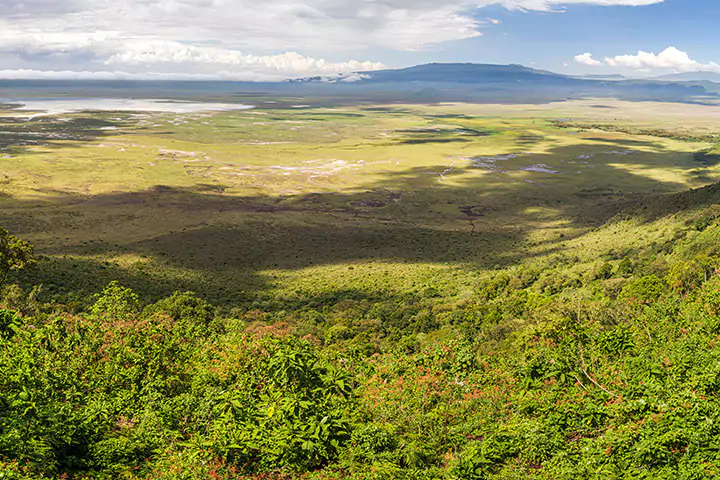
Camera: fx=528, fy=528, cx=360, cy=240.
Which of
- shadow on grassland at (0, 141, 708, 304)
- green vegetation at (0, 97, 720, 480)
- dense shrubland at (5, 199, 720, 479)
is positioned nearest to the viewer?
dense shrubland at (5, 199, 720, 479)

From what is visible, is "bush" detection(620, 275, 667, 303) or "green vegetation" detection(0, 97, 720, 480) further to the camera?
"bush" detection(620, 275, 667, 303)

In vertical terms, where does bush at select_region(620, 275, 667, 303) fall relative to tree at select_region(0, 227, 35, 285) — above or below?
below

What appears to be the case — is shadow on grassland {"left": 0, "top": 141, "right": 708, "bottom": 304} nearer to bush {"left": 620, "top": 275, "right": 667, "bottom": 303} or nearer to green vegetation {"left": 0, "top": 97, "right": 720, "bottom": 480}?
green vegetation {"left": 0, "top": 97, "right": 720, "bottom": 480}

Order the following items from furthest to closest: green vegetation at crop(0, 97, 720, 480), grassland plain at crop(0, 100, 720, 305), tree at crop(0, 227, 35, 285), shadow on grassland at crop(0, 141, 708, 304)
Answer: grassland plain at crop(0, 100, 720, 305) → shadow on grassland at crop(0, 141, 708, 304) → tree at crop(0, 227, 35, 285) → green vegetation at crop(0, 97, 720, 480)

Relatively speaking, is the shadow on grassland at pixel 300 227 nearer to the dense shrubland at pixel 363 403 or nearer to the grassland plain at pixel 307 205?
the grassland plain at pixel 307 205

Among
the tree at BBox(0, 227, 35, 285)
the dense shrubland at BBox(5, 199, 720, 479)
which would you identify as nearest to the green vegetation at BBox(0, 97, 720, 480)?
the dense shrubland at BBox(5, 199, 720, 479)

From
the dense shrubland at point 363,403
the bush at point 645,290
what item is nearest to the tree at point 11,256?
the dense shrubland at point 363,403
